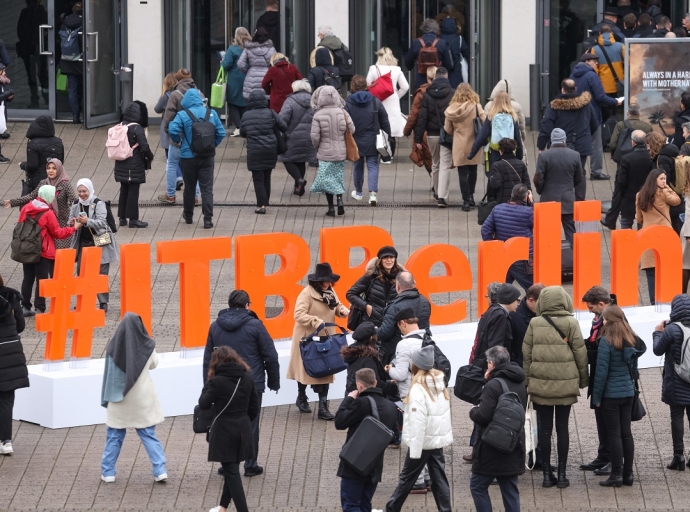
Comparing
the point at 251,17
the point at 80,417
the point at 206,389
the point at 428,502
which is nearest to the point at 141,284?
the point at 80,417

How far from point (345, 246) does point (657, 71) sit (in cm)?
661

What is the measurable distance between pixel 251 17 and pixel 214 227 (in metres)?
7.81

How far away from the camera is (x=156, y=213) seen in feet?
60.9

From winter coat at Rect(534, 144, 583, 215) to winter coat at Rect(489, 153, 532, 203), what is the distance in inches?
11.7

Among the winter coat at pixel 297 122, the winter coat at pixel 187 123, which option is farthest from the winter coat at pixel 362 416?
the winter coat at pixel 297 122

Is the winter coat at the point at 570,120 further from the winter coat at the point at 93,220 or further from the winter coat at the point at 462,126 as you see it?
the winter coat at the point at 93,220

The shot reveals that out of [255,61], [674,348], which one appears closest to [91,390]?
[674,348]

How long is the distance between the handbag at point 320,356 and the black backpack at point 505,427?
2459 millimetres

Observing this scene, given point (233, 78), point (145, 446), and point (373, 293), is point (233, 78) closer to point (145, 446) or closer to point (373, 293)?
point (373, 293)

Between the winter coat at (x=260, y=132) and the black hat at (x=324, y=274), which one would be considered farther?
the winter coat at (x=260, y=132)

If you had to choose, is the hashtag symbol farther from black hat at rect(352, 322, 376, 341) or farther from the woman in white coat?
the woman in white coat

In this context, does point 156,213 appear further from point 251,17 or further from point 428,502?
point 428,502

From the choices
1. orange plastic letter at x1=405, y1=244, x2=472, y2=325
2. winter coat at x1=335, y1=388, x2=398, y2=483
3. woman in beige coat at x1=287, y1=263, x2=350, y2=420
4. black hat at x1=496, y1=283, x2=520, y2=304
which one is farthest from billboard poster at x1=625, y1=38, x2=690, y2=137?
winter coat at x1=335, y1=388, x2=398, y2=483

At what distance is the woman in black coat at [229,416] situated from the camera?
31.6 feet
